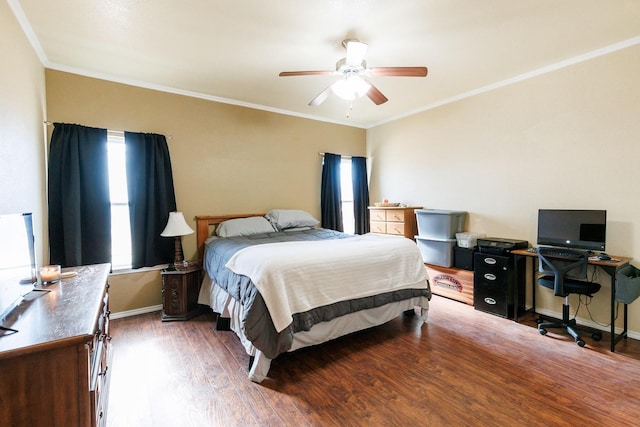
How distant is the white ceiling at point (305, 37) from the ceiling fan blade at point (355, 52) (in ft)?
0.64

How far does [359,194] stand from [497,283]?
106 inches

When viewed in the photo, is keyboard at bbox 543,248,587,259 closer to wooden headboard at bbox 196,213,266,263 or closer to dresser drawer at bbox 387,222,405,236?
dresser drawer at bbox 387,222,405,236

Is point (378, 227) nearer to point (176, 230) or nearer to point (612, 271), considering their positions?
point (612, 271)

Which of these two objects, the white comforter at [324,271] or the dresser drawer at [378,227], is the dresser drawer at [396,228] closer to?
the dresser drawer at [378,227]

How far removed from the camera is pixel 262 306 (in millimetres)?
2074

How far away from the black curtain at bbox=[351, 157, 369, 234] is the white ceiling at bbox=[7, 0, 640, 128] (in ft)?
6.22

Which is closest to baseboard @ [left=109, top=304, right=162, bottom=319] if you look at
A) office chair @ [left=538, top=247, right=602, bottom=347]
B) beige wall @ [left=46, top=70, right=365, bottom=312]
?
beige wall @ [left=46, top=70, right=365, bottom=312]

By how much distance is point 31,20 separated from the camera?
2.26m

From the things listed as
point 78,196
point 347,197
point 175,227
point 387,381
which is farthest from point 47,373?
point 347,197

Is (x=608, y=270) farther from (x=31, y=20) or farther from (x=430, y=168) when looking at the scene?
(x=31, y=20)

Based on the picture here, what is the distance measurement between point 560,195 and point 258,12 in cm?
348

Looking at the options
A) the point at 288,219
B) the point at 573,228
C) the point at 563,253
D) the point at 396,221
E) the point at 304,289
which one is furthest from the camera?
the point at 396,221

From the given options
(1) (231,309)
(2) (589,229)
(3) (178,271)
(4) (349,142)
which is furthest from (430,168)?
(3) (178,271)

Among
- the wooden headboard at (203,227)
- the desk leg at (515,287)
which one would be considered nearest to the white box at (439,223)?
the desk leg at (515,287)
